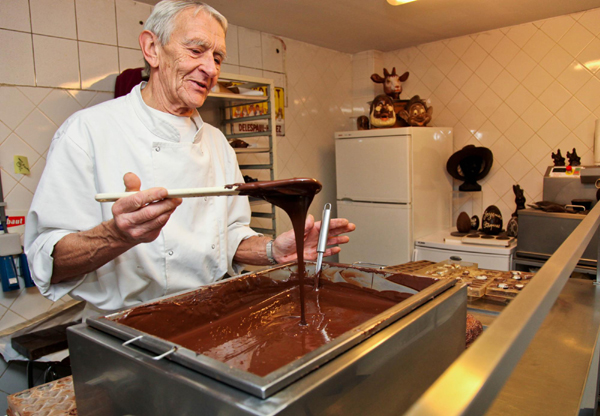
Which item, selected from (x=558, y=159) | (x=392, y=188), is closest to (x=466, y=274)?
(x=392, y=188)

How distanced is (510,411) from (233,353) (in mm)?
620

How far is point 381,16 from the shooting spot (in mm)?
2812

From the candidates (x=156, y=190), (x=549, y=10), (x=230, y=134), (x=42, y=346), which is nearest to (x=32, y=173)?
A: (x=42, y=346)

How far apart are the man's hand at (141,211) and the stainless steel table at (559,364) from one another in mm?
715

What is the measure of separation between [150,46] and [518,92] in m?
2.81

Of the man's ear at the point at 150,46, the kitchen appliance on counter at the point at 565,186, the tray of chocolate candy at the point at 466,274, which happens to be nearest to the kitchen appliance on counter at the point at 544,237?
the kitchen appliance on counter at the point at 565,186

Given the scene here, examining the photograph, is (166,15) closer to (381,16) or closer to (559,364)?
(559,364)

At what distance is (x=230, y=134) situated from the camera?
113 inches

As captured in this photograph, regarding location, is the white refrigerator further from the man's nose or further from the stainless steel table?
the man's nose

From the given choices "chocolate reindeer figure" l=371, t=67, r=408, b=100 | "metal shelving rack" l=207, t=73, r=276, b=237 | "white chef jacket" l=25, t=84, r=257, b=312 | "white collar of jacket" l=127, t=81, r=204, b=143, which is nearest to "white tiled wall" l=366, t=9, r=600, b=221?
"chocolate reindeer figure" l=371, t=67, r=408, b=100

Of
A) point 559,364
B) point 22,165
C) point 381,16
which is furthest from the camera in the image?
point 381,16

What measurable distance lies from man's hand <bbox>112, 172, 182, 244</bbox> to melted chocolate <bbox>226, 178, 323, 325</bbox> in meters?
0.13

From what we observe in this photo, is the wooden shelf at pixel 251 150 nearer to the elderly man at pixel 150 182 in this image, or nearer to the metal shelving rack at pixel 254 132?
the metal shelving rack at pixel 254 132

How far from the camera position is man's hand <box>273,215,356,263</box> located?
3.93 ft
